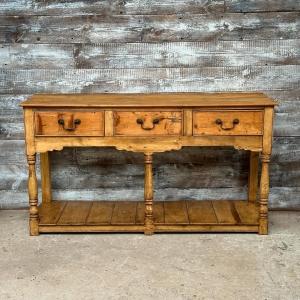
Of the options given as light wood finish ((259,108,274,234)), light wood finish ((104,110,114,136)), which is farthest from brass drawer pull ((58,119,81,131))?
light wood finish ((259,108,274,234))

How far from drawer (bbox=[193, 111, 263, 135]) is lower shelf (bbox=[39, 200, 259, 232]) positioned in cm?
65

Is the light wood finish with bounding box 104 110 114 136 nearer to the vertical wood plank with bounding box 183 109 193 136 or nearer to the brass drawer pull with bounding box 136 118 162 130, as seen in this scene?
the brass drawer pull with bounding box 136 118 162 130

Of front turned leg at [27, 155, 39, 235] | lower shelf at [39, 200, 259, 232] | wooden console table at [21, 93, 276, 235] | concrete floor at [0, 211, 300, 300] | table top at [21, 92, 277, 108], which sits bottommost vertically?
concrete floor at [0, 211, 300, 300]

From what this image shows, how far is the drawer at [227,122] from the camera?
3.35 m

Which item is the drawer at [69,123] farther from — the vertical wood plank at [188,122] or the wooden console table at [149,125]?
the vertical wood plank at [188,122]

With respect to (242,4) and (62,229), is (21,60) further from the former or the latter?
(242,4)

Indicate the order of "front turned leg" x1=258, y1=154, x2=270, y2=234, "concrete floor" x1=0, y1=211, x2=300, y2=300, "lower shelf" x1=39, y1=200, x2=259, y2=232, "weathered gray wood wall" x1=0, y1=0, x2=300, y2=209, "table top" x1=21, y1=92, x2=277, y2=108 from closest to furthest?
"concrete floor" x1=0, y1=211, x2=300, y2=300 < "table top" x1=21, y1=92, x2=277, y2=108 < "front turned leg" x1=258, y1=154, x2=270, y2=234 < "lower shelf" x1=39, y1=200, x2=259, y2=232 < "weathered gray wood wall" x1=0, y1=0, x2=300, y2=209

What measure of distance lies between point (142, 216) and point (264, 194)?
2.82ft

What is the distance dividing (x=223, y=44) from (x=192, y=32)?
0.24m

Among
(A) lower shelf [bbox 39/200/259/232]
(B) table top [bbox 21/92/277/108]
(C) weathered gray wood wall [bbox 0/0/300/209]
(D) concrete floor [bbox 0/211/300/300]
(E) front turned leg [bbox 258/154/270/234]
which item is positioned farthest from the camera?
(C) weathered gray wood wall [bbox 0/0/300/209]

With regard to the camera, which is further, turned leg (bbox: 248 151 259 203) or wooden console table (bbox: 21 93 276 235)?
turned leg (bbox: 248 151 259 203)

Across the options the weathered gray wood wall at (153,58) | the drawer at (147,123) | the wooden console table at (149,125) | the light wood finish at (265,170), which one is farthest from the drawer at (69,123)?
the light wood finish at (265,170)

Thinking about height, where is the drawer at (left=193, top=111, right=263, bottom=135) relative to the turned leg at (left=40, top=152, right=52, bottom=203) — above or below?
above

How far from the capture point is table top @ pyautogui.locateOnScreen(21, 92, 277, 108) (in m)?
3.32
